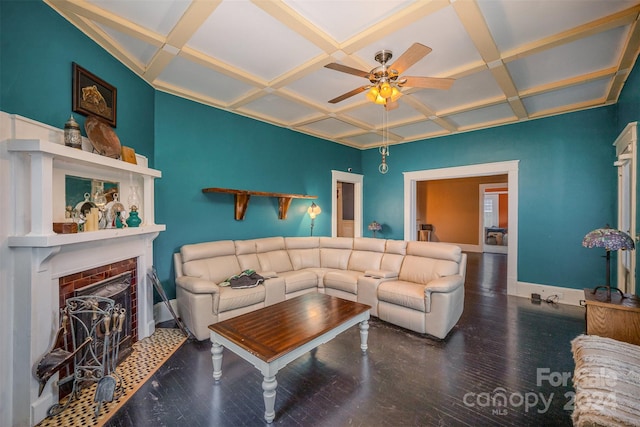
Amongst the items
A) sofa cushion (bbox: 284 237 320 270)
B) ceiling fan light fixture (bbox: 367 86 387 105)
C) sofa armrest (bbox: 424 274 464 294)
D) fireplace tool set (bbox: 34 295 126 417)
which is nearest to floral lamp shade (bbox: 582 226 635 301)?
sofa armrest (bbox: 424 274 464 294)

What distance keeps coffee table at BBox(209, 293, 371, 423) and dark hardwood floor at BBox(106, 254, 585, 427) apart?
22 cm

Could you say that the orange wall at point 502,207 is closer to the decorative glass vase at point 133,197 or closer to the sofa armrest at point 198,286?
the sofa armrest at point 198,286

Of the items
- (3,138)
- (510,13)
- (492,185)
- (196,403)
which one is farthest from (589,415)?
(492,185)

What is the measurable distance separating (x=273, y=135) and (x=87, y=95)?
271 centimetres

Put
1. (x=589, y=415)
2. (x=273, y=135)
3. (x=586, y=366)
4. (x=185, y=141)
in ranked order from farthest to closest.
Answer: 1. (x=273, y=135)
2. (x=185, y=141)
3. (x=586, y=366)
4. (x=589, y=415)

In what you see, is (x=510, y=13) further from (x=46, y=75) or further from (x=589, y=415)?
(x=46, y=75)

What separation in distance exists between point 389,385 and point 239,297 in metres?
1.82

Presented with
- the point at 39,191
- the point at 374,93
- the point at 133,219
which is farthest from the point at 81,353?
the point at 374,93

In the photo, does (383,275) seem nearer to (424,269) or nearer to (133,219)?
(424,269)

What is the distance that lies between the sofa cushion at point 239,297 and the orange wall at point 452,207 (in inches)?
→ 279

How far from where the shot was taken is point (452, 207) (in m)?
9.19

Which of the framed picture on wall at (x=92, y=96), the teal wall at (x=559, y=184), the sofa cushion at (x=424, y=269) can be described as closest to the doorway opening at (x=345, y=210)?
the teal wall at (x=559, y=184)

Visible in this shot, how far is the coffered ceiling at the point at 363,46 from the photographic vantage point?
197cm

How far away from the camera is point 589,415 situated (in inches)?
48.0
